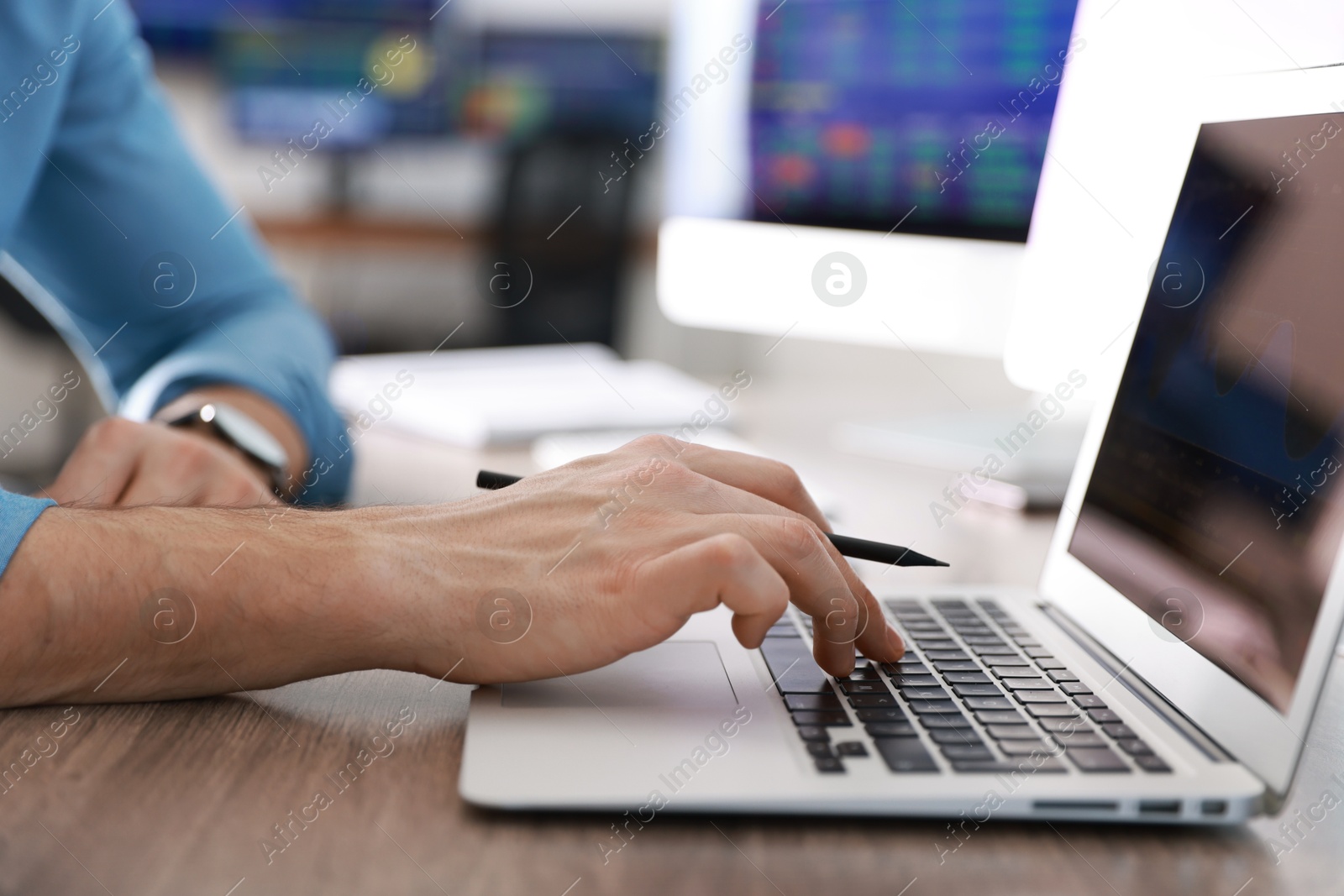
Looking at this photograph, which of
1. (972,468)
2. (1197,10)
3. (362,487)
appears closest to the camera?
(1197,10)

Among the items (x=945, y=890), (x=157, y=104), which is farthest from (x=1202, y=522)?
(x=157, y=104)

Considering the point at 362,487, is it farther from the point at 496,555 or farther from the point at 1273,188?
the point at 1273,188

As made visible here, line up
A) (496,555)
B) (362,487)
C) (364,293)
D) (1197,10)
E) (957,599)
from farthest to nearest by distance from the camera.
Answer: (364,293), (362,487), (1197,10), (957,599), (496,555)

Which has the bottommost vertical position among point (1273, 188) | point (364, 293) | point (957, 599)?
point (364, 293)

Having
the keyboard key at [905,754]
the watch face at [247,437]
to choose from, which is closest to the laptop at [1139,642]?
the keyboard key at [905,754]

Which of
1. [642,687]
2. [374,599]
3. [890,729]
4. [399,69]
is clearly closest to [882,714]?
[890,729]

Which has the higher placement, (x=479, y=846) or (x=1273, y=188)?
(x=1273, y=188)

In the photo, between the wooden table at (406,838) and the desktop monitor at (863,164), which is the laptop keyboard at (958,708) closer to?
the wooden table at (406,838)

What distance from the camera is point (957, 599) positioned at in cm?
70

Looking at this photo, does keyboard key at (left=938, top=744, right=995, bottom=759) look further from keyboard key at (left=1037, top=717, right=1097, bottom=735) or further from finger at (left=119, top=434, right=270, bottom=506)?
finger at (left=119, top=434, right=270, bottom=506)

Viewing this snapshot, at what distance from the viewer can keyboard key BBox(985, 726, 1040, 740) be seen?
47 centimetres

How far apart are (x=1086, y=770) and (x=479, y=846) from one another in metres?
0.25

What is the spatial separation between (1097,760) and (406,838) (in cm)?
28

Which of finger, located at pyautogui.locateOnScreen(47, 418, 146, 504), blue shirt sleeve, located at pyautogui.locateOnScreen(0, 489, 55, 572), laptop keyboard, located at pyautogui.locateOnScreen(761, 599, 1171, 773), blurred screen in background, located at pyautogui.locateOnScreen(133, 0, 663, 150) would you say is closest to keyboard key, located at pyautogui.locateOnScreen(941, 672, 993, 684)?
laptop keyboard, located at pyautogui.locateOnScreen(761, 599, 1171, 773)
